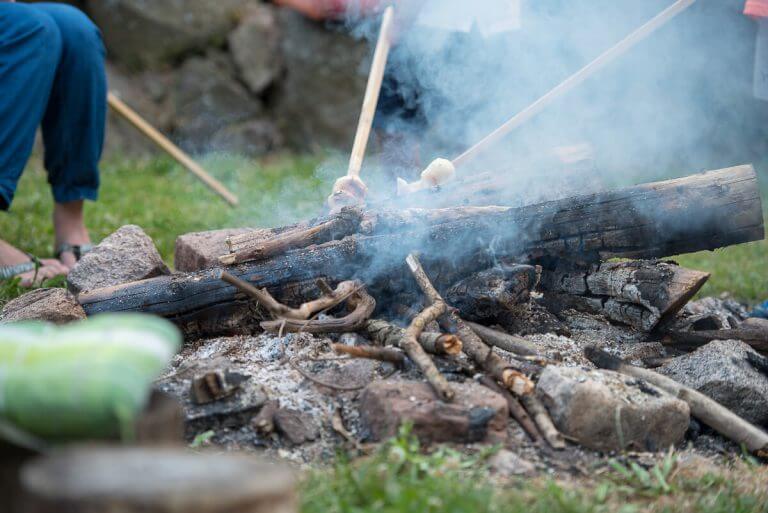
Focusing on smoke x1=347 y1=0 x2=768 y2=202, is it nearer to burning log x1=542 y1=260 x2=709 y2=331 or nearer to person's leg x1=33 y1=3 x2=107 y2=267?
burning log x1=542 y1=260 x2=709 y2=331

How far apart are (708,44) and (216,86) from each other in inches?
196

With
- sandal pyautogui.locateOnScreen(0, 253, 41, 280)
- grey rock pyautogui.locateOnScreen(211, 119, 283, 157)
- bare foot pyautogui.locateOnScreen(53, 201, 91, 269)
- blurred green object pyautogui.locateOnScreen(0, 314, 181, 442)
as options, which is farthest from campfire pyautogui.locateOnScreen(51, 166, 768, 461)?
grey rock pyautogui.locateOnScreen(211, 119, 283, 157)

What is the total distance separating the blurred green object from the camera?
1075 mm

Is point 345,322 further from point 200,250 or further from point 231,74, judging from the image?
point 231,74

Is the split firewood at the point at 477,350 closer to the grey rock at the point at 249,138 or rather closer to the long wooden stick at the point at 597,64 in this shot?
the long wooden stick at the point at 597,64

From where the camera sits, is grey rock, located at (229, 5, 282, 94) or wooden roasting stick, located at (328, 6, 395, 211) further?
grey rock, located at (229, 5, 282, 94)

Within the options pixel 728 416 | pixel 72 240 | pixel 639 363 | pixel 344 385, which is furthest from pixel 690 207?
pixel 72 240

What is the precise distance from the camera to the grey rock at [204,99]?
25.7 ft

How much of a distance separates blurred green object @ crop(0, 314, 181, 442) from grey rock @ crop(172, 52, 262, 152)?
22.8ft

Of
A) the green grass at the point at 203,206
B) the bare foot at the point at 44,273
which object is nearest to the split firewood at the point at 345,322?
the green grass at the point at 203,206

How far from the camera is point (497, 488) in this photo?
183 cm

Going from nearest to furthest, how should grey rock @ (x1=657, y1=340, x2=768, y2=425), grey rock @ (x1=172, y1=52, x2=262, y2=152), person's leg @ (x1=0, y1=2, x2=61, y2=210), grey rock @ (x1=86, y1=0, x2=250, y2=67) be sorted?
grey rock @ (x1=657, y1=340, x2=768, y2=425)
person's leg @ (x1=0, y1=2, x2=61, y2=210)
grey rock @ (x1=86, y1=0, x2=250, y2=67)
grey rock @ (x1=172, y1=52, x2=262, y2=152)

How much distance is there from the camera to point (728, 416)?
2281 millimetres

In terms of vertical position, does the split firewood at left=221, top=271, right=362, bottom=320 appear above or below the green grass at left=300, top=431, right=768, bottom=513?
above
